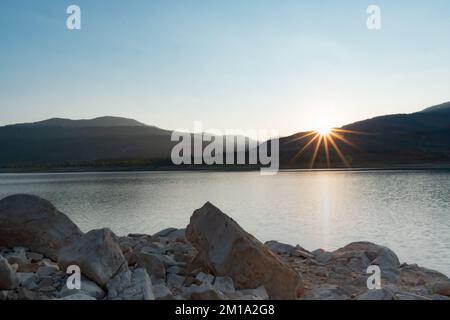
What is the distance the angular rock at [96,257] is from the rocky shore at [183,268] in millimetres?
17

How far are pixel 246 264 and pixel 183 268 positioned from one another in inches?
61.4

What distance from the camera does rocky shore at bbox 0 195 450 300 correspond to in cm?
734

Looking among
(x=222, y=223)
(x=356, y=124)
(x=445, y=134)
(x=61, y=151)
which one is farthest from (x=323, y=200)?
(x=61, y=151)

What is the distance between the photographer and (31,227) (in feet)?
32.6

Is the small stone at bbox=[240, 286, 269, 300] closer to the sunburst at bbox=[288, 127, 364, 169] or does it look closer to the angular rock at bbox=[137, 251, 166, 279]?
the angular rock at bbox=[137, 251, 166, 279]

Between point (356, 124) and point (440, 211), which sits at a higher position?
point (356, 124)

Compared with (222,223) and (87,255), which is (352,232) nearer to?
(222,223)

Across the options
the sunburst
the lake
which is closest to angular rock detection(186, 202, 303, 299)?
the lake

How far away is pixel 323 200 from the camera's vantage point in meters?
32.2

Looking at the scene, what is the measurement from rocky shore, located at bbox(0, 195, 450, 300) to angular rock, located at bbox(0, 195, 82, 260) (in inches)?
0.8

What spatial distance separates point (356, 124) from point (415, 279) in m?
155

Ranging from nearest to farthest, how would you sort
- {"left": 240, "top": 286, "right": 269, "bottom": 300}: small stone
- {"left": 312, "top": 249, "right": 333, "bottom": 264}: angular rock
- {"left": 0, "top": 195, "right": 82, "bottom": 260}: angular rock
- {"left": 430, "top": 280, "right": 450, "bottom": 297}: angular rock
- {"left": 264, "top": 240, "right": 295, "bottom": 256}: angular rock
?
{"left": 240, "top": 286, "right": 269, "bottom": 300}: small stone → {"left": 430, "top": 280, "right": 450, "bottom": 297}: angular rock → {"left": 0, "top": 195, "right": 82, "bottom": 260}: angular rock → {"left": 312, "top": 249, "right": 333, "bottom": 264}: angular rock → {"left": 264, "top": 240, "right": 295, "bottom": 256}: angular rock

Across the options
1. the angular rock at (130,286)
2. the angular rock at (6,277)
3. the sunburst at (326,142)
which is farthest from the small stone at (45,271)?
the sunburst at (326,142)

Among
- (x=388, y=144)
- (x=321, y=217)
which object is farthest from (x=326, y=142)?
(x=321, y=217)
